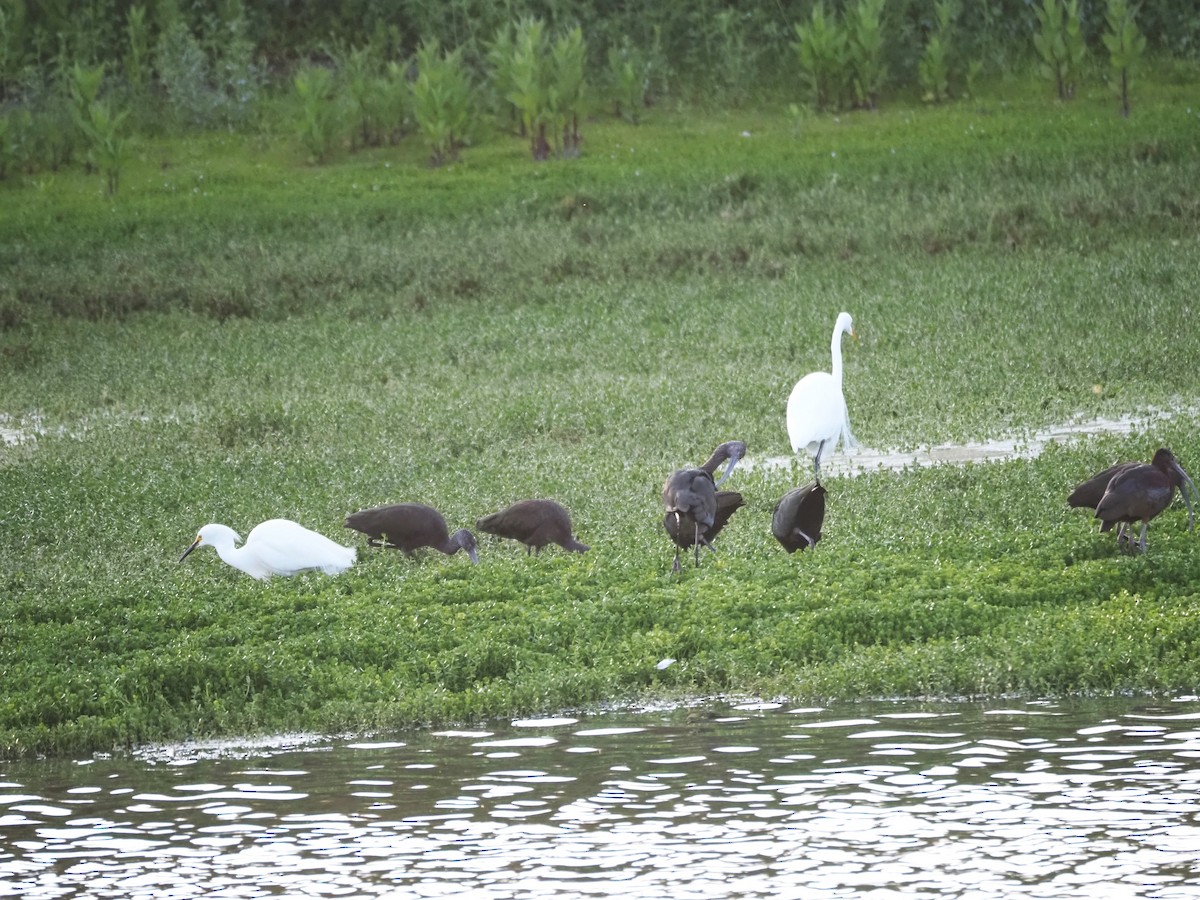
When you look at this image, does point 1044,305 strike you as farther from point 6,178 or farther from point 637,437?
point 6,178

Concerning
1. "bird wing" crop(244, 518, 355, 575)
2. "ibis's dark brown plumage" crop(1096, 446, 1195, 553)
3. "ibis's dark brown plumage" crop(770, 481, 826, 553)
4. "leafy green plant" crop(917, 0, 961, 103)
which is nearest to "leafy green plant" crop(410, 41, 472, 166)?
"leafy green plant" crop(917, 0, 961, 103)

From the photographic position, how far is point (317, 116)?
29.5 meters

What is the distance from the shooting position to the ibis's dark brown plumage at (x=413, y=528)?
38.3 ft

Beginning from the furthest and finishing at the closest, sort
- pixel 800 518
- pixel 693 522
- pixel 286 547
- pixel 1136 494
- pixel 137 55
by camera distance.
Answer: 1. pixel 137 55
2. pixel 800 518
3. pixel 286 547
4. pixel 693 522
5. pixel 1136 494

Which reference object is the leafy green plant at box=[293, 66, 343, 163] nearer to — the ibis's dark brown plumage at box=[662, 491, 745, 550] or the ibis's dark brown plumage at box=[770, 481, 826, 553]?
the ibis's dark brown plumage at box=[662, 491, 745, 550]

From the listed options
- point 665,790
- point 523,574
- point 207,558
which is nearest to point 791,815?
point 665,790

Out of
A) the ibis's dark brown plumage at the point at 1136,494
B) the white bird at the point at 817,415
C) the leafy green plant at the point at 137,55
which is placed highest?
the leafy green plant at the point at 137,55

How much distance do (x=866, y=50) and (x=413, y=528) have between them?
807 inches

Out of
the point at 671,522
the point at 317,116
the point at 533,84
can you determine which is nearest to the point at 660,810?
the point at 671,522

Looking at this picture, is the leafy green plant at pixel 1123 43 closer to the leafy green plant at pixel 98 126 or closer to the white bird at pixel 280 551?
the leafy green plant at pixel 98 126

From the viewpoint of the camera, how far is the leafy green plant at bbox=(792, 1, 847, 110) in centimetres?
3003

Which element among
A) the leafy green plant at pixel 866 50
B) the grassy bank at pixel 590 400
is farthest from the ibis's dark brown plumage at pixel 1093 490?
the leafy green plant at pixel 866 50

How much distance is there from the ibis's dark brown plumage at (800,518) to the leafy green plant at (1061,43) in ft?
63.5

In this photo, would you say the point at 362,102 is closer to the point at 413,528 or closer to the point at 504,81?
the point at 504,81
